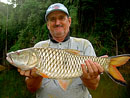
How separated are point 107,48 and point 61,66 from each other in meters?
13.0

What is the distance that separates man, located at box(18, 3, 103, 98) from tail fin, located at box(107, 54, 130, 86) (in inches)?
5.3

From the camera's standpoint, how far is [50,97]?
8.99 feet

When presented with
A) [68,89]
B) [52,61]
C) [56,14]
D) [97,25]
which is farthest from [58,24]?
[97,25]

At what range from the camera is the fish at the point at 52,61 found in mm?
2283

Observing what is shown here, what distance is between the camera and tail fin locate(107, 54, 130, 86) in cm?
235

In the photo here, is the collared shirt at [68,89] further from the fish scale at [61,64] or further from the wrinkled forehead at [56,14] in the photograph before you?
the wrinkled forehead at [56,14]

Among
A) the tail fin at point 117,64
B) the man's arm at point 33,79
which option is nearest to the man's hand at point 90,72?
the tail fin at point 117,64

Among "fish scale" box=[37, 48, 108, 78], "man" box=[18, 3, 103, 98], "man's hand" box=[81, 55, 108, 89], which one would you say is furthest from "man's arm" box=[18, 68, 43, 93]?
"man's hand" box=[81, 55, 108, 89]

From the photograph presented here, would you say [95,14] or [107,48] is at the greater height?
[95,14]

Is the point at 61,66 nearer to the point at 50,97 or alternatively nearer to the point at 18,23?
the point at 50,97

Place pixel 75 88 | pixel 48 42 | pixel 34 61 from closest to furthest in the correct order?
pixel 34 61
pixel 75 88
pixel 48 42

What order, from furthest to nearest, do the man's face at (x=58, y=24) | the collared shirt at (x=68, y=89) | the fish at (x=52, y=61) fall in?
the man's face at (x=58, y=24)
the collared shirt at (x=68, y=89)
the fish at (x=52, y=61)

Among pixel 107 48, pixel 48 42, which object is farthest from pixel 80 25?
pixel 48 42

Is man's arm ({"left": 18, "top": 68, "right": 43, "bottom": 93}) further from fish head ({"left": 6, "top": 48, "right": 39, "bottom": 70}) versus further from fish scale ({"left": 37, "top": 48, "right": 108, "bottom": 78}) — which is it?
fish scale ({"left": 37, "top": 48, "right": 108, "bottom": 78})
